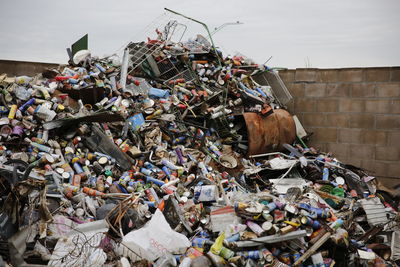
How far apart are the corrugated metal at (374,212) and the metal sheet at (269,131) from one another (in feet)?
7.47

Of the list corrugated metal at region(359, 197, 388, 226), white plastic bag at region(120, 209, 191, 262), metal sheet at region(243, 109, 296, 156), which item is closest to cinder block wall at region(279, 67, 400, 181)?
metal sheet at region(243, 109, 296, 156)

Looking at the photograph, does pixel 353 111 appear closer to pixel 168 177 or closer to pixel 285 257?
pixel 168 177

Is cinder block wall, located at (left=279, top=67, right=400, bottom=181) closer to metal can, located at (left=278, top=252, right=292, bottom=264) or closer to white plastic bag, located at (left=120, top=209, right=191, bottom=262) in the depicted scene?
metal can, located at (left=278, top=252, right=292, bottom=264)

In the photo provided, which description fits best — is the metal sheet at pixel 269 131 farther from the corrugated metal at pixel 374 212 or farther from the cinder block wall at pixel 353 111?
the corrugated metal at pixel 374 212

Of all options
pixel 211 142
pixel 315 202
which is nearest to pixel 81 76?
pixel 211 142

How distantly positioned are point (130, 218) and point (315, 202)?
2610mm

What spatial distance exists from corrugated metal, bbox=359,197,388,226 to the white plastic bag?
9.16ft

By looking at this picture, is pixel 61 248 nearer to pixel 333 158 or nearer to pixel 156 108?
pixel 156 108

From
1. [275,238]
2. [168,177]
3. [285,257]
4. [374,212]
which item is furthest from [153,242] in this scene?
[374,212]

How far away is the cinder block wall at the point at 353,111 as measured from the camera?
7762 millimetres

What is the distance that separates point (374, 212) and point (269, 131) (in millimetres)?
2577

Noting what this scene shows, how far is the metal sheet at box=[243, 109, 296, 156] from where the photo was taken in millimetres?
7371

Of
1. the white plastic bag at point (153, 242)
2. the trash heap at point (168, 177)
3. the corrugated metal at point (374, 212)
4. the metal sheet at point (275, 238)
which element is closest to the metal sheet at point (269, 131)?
the trash heap at point (168, 177)

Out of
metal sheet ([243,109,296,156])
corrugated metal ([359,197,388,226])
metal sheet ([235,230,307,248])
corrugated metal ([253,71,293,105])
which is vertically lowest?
corrugated metal ([359,197,388,226])
